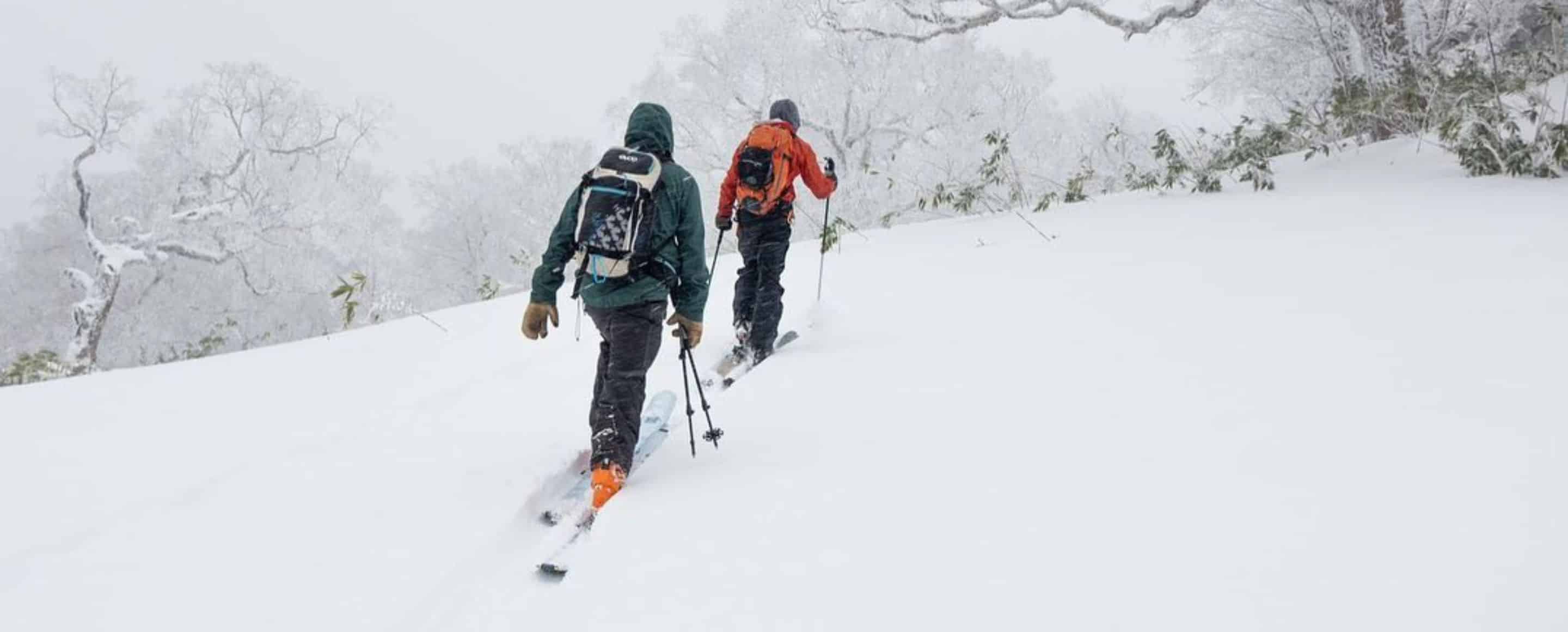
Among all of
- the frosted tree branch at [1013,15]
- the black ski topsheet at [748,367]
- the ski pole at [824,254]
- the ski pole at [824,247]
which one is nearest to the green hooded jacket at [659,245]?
the black ski topsheet at [748,367]

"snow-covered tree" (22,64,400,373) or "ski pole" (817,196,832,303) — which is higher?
"ski pole" (817,196,832,303)

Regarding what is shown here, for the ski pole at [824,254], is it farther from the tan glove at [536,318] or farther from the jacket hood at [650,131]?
the tan glove at [536,318]

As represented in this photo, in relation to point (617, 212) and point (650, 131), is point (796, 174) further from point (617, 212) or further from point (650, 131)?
point (617, 212)

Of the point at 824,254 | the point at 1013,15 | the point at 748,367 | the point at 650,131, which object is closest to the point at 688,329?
the point at 650,131

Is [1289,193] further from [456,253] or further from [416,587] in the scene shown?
[456,253]

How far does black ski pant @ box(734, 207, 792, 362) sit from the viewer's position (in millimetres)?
5395

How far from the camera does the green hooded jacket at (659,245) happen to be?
139 inches

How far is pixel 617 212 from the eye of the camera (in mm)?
3379

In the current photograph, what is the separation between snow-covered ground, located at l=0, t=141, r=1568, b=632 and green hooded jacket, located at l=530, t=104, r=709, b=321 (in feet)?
2.67

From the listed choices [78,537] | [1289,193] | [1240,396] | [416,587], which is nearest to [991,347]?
[1240,396]

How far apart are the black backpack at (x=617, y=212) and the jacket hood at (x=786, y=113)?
2000 millimetres

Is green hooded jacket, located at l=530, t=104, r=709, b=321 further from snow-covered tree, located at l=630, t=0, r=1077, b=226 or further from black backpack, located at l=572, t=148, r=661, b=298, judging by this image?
snow-covered tree, located at l=630, t=0, r=1077, b=226

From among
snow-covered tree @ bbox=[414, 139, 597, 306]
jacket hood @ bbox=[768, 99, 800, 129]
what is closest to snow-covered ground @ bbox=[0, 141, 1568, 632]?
jacket hood @ bbox=[768, 99, 800, 129]

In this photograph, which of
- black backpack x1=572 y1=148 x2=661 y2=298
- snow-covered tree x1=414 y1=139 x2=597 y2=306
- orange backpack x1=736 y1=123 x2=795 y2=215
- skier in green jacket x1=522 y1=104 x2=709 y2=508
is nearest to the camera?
black backpack x1=572 y1=148 x2=661 y2=298
